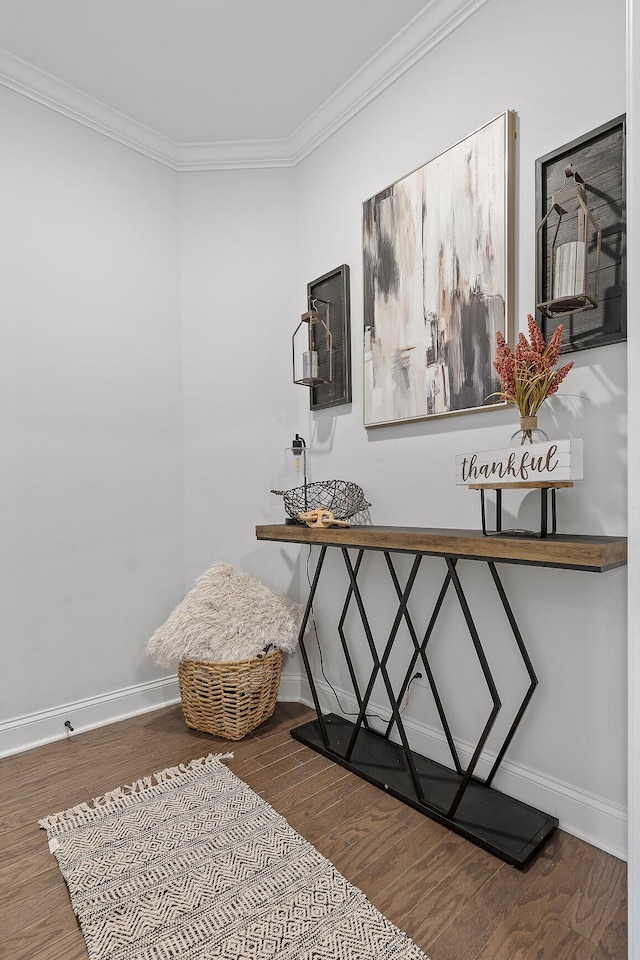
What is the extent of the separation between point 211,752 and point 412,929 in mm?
1045

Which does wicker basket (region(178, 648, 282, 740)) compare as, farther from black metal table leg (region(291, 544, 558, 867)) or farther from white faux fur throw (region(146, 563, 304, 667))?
black metal table leg (region(291, 544, 558, 867))

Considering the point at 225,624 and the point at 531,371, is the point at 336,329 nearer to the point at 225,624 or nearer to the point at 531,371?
the point at 531,371

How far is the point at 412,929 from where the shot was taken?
1.23 m

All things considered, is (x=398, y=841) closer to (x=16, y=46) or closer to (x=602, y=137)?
(x=602, y=137)

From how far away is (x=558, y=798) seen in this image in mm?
1574

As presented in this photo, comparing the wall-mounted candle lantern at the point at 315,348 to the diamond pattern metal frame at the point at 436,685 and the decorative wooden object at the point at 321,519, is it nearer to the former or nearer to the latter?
the decorative wooden object at the point at 321,519

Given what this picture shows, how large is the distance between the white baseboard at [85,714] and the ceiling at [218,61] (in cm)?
251

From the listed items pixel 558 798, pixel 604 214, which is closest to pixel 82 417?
pixel 604 214

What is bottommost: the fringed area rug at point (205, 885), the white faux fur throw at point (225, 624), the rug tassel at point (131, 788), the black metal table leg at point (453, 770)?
the rug tassel at point (131, 788)

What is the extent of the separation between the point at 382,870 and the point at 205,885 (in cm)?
45

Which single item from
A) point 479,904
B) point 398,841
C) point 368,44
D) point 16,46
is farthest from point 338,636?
point 16,46

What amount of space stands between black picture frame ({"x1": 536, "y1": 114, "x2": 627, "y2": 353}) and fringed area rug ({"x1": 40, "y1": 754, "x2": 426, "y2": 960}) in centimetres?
154

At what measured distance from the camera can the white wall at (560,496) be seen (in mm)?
1468
